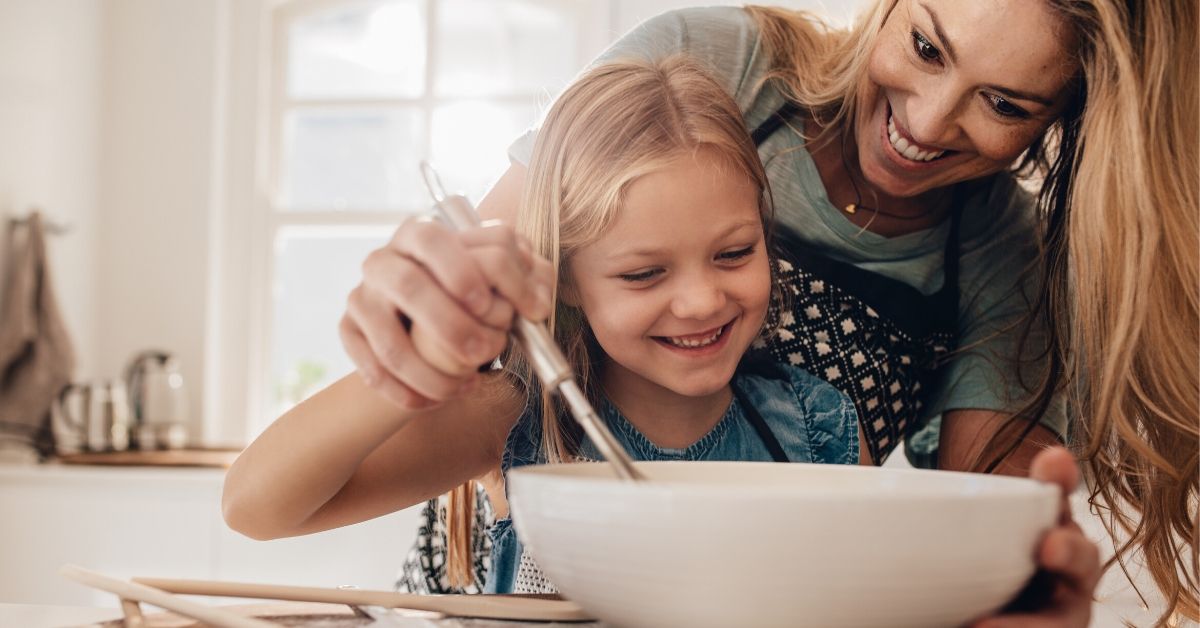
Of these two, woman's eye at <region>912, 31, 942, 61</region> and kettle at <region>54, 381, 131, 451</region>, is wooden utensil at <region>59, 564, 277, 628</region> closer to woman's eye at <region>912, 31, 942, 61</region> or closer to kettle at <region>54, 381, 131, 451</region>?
woman's eye at <region>912, 31, 942, 61</region>

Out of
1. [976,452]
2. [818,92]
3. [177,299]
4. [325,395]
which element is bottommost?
[177,299]

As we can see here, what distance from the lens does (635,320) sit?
90 centimetres

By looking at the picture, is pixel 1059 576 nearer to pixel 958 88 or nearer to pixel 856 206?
pixel 958 88

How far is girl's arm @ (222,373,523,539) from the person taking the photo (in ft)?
2.40

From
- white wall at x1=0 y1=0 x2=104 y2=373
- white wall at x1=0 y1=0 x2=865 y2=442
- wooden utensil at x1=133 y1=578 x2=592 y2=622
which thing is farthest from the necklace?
white wall at x1=0 y1=0 x2=104 y2=373

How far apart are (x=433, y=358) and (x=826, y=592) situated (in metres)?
0.25

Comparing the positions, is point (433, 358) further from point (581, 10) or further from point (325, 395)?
point (581, 10)

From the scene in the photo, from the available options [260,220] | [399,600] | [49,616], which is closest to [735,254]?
[399,600]

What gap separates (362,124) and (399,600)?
2564 millimetres

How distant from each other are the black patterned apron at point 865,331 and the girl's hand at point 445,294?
1.88ft

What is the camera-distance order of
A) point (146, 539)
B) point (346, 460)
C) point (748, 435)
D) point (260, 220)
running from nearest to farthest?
point (346, 460) → point (748, 435) → point (146, 539) → point (260, 220)

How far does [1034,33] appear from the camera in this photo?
0.91m

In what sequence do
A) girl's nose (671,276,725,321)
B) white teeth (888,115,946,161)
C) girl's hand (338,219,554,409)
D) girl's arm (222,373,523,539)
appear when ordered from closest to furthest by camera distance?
girl's hand (338,219,554,409) < girl's arm (222,373,523,539) < girl's nose (671,276,725,321) < white teeth (888,115,946,161)

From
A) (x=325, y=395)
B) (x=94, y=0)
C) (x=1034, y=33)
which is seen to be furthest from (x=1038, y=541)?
(x=94, y=0)
